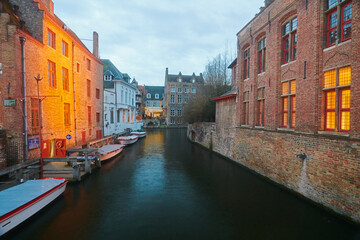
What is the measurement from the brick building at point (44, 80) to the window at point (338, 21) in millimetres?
13546

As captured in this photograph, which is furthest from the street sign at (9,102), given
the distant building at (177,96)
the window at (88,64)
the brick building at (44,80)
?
the distant building at (177,96)

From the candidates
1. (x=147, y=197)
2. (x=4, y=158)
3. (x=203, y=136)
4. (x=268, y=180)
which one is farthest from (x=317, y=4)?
(x=203, y=136)

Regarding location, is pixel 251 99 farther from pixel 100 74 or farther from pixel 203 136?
pixel 100 74

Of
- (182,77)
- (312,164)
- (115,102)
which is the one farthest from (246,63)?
(182,77)

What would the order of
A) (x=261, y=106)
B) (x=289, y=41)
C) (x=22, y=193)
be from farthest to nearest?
(x=261, y=106) → (x=289, y=41) → (x=22, y=193)

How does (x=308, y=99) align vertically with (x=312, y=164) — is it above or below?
above

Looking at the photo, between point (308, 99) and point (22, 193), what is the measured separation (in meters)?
11.6

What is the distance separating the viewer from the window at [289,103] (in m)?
10.2

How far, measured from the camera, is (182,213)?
26.7 ft

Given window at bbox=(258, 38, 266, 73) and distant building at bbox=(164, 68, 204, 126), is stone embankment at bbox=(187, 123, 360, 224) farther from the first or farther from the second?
distant building at bbox=(164, 68, 204, 126)

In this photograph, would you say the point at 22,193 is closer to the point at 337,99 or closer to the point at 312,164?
the point at 312,164

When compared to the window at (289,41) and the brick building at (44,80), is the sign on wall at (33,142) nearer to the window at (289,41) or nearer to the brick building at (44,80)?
the brick building at (44,80)

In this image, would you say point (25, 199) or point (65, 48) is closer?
point (25, 199)

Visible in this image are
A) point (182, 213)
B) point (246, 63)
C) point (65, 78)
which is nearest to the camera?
point (182, 213)
